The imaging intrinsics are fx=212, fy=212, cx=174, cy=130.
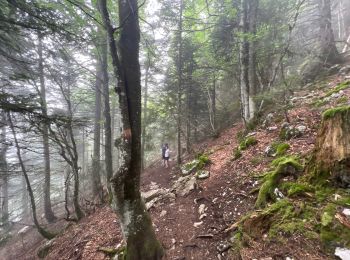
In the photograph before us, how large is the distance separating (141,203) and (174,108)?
33.7 feet

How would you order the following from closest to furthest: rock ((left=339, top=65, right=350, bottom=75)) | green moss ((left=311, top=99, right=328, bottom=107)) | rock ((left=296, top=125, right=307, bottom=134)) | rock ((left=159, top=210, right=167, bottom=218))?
rock ((left=159, top=210, right=167, bottom=218))
rock ((left=296, top=125, right=307, bottom=134))
green moss ((left=311, top=99, right=328, bottom=107))
rock ((left=339, top=65, right=350, bottom=75))

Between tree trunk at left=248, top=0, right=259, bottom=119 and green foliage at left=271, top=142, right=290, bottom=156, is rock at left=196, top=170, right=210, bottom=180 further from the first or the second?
tree trunk at left=248, top=0, right=259, bottom=119

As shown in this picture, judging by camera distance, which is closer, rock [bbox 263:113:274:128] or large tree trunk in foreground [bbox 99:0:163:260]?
large tree trunk in foreground [bbox 99:0:163:260]

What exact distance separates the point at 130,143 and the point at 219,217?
2.80 m

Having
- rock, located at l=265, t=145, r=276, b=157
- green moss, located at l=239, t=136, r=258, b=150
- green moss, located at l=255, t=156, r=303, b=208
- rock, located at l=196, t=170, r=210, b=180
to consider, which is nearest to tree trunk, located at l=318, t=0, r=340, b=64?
green moss, located at l=239, t=136, r=258, b=150

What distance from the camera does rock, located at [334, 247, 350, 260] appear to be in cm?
256

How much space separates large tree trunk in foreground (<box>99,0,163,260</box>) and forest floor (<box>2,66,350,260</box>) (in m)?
0.93

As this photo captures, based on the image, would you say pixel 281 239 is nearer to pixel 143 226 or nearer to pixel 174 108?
pixel 143 226

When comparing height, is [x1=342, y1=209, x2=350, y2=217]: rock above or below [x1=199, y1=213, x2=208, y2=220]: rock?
above

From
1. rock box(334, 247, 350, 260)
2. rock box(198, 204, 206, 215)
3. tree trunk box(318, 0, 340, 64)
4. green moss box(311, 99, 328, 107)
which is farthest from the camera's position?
tree trunk box(318, 0, 340, 64)

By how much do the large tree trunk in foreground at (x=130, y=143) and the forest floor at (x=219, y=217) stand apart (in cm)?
93

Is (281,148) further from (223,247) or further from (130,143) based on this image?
(130,143)

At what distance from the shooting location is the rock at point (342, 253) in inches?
101

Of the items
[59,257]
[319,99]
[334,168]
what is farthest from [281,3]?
[59,257]
